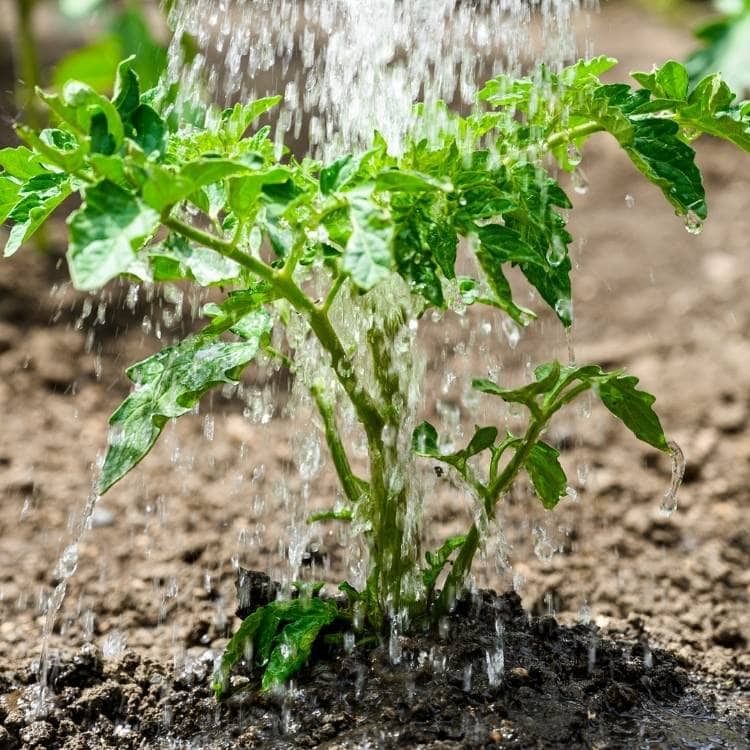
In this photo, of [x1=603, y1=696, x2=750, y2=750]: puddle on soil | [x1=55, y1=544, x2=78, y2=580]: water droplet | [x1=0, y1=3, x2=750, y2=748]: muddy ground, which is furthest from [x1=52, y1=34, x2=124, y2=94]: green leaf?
[x1=603, y1=696, x2=750, y2=750]: puddle on soil

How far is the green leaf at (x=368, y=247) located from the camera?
0.96 metres

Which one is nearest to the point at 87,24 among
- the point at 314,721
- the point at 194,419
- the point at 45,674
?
the point at 194,419

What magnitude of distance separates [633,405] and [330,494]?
3.63 feet

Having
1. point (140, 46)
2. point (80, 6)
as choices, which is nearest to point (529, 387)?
point (140, 46)

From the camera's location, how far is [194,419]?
2.57m

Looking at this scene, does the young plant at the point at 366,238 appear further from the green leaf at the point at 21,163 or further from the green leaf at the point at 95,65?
the green leaf at the point at 95,65

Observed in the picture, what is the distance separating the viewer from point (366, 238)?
99cm

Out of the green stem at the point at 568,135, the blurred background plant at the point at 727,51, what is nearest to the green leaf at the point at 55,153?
the green stem at the point at 568,135

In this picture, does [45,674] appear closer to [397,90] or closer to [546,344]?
[397,90]

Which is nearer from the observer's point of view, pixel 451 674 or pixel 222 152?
pixel 222 152

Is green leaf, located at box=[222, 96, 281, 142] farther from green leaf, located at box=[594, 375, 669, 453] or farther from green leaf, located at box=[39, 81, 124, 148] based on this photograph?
green leaf, located at box=[594, 375, 669, 453]

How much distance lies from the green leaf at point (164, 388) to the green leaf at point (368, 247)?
0.27 metres

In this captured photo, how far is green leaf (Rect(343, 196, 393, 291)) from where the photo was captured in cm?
96

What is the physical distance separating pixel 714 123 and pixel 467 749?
0.82 metres
